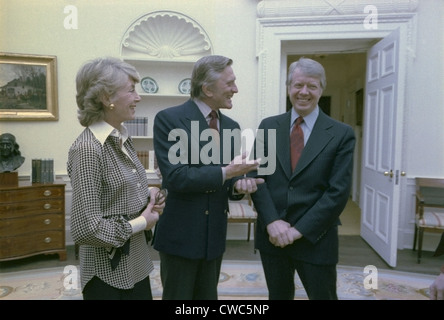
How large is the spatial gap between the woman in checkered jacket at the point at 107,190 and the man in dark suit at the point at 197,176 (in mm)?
135

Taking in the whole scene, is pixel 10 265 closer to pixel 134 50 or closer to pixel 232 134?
pixel 134 50

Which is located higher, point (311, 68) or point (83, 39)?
point (83, 39)

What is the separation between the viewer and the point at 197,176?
114cm

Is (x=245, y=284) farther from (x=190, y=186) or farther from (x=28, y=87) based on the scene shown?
(x=28, y=87)

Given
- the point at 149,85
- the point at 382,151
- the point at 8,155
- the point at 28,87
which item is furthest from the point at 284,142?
the point at 28,87

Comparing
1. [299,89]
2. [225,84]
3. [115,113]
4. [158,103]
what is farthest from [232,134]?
[158,103]

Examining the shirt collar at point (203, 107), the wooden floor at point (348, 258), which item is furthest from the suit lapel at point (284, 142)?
the wooden floor at point (348, 258)

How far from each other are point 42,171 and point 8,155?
0.27 m

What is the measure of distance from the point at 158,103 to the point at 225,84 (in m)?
2.17

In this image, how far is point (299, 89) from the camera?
1.25 meters

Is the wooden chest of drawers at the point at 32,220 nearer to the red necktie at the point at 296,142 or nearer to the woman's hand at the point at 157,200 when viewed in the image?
the woman's hand at the point at 157,200

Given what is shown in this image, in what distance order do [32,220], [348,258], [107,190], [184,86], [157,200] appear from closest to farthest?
[107,190]
[157,200]
[32,220]
[348,258]
[184,86]

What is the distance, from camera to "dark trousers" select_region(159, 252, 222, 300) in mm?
1217

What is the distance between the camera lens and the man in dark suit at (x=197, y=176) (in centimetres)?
117
